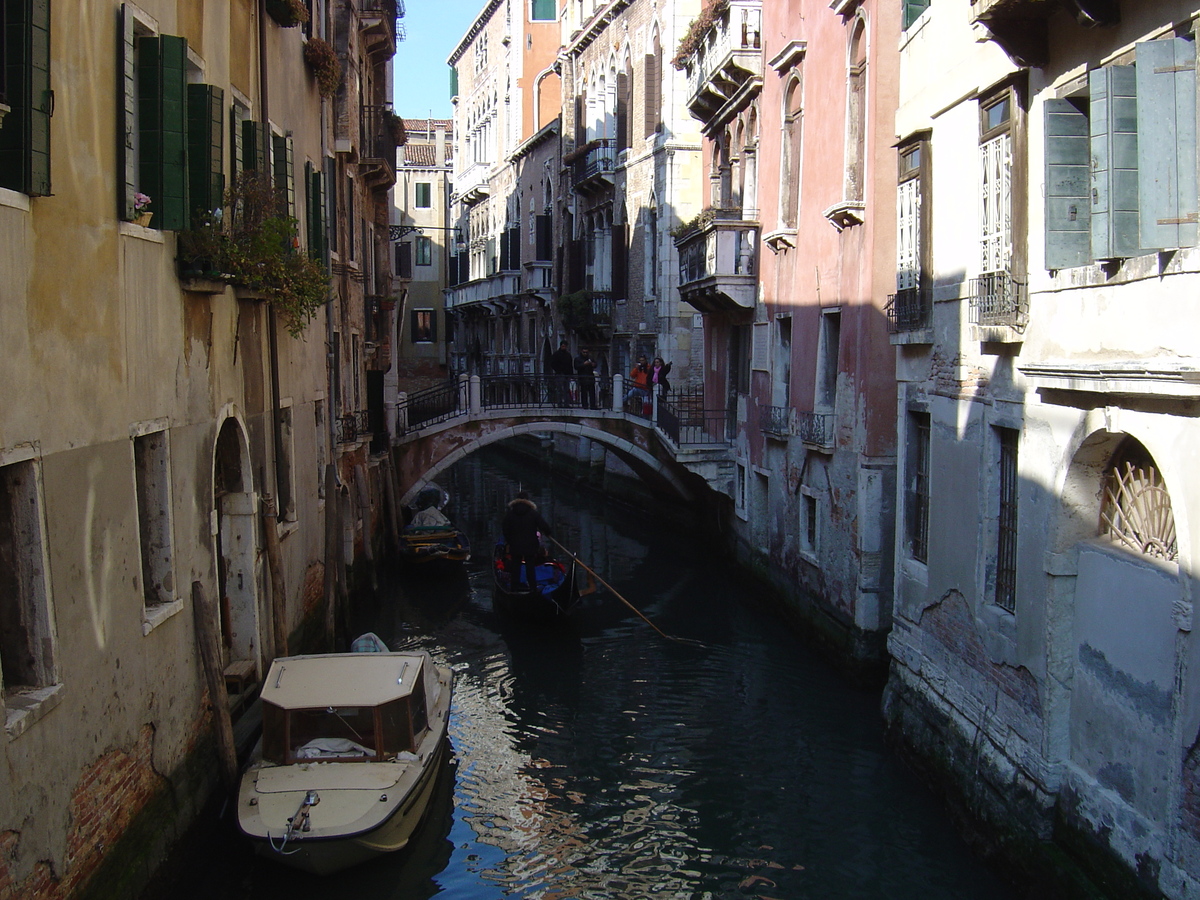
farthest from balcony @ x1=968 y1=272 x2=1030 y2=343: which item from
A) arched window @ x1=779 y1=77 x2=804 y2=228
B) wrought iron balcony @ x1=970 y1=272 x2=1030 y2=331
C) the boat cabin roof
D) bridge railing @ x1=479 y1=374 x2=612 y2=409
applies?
bridge railing @ x1=479 y1=374 x2=612 y2=409

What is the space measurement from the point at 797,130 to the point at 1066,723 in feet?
30.0

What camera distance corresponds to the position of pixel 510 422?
63.6ft

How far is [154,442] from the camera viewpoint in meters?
6.86

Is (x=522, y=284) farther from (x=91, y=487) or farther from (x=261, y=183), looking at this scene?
(x=91, y=487)

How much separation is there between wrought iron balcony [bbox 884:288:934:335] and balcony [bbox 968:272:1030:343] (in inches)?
40.8

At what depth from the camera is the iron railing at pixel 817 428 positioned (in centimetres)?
1224

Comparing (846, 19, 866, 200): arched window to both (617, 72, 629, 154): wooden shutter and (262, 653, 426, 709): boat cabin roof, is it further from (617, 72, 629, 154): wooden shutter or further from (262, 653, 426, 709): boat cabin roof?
(617, 72, 629, 154): wooden shutter

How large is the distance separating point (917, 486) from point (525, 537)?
6014 mm

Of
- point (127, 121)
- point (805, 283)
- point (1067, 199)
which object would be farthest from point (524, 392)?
point (1067, 199)

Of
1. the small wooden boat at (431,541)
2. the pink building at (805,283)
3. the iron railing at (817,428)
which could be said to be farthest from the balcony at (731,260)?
the small wooden boat at (431,541)

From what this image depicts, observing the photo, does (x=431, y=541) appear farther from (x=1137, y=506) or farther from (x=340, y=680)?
(x=1137, y=506)

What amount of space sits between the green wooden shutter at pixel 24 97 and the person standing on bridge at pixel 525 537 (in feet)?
31.0

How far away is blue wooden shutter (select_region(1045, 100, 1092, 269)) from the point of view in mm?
6188

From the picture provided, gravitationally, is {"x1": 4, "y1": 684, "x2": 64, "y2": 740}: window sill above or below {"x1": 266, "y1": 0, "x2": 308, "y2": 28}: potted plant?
below
